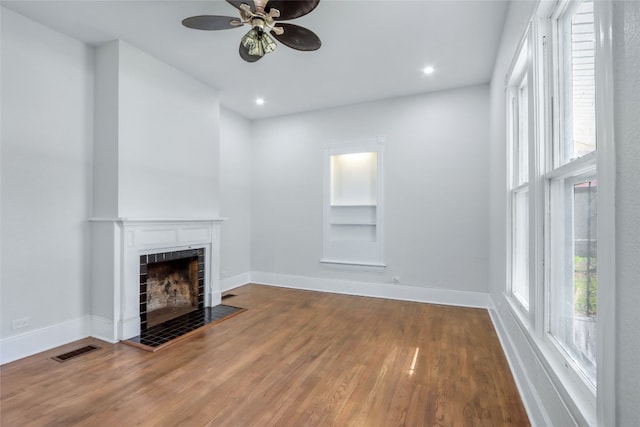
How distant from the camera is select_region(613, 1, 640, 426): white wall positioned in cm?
75

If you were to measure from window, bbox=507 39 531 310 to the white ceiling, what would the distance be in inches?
27.6

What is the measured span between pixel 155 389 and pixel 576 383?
248 centimetres

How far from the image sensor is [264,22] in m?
2.20

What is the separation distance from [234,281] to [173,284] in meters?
1.30

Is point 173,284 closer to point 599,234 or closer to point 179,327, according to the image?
point 179,327

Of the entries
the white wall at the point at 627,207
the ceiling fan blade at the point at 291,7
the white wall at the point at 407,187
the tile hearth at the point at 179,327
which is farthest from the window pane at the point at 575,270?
the tile hearth at the point at 179,327

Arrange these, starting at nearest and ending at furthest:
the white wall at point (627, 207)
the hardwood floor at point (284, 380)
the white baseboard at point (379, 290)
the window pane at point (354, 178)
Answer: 1. the white wall at point (627, 207)
2. the hardwood floor at point (284, 380)
3. the white baseboard at point (379, 290)
4. the window pane at point (354, 178)

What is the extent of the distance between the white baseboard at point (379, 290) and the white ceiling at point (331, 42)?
9.28 feet

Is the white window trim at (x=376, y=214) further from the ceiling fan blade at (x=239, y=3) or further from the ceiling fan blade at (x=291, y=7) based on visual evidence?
the ceiling fan blade at (x=239, y=3)

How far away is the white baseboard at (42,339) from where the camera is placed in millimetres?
2516

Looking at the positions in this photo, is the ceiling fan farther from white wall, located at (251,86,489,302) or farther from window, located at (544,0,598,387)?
white wall, located at (251,86,489,302)

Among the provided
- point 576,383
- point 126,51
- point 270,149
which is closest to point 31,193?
point 126,51

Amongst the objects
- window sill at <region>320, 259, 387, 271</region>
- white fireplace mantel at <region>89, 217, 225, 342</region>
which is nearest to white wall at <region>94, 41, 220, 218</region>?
white fireplace mantel at <region>89, 217, 225, 342</region>

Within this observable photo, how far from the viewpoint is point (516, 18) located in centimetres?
220
